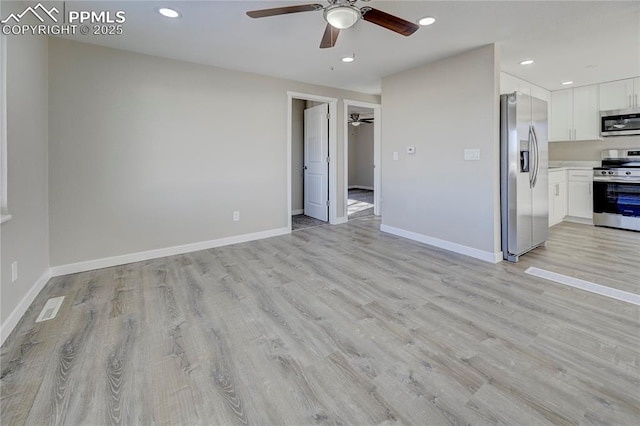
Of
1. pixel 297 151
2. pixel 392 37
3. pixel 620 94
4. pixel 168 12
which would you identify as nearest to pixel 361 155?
pixel 297 151

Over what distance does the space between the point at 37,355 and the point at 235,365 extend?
4.07ft

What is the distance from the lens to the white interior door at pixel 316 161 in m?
5.75

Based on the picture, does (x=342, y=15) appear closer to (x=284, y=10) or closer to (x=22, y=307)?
(x=284, y=10)

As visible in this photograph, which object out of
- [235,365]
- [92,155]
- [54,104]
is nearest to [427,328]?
[235,365]

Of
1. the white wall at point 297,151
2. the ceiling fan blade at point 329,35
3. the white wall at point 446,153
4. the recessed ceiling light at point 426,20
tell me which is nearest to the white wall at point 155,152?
the white wall at point 297,151

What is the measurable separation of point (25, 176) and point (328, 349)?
283cm

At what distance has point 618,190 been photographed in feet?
15.9

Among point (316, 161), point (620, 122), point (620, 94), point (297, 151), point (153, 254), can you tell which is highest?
point (620, 94)

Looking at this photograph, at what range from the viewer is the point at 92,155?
Answer: 3.42 m

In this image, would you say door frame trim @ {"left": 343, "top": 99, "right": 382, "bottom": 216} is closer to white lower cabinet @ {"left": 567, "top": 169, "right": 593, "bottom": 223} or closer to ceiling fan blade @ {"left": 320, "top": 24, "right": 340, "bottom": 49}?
ceiling fan blade @ {"left": 320, "top": 24, "right": 340, "bottom": 49}

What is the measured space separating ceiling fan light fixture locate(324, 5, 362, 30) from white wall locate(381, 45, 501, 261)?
7.09 feet

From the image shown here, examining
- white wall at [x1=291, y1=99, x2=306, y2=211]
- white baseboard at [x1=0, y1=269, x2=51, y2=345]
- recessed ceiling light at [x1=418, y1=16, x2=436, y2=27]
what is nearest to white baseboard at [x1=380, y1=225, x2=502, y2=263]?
white wall at [x1=291, y1=99, x2=306, y2=211]

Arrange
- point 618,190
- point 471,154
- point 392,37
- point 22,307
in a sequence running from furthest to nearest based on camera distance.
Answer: point 618,190 < point 471,154 < point 392,37 < point 22,307

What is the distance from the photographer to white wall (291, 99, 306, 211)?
6.53 metres
